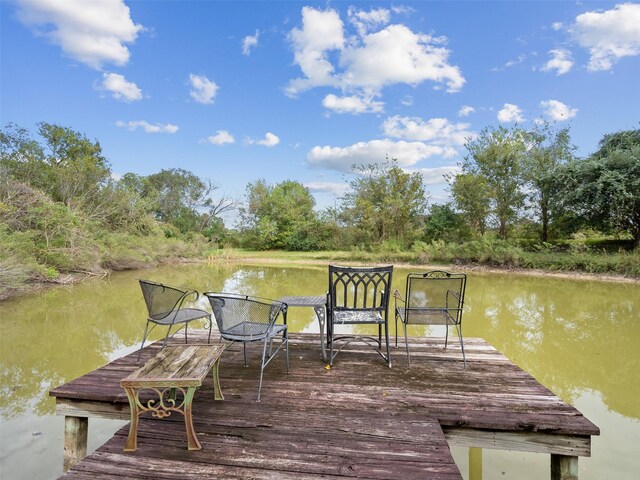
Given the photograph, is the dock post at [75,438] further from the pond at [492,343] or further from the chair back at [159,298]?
the chair back at [159,298]

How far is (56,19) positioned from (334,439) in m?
11.1

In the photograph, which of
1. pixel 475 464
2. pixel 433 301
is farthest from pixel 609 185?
pixel 475 464

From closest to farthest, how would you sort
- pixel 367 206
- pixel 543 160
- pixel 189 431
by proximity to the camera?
pixel 189 431 < pixel 543 160 < pixel 367 206

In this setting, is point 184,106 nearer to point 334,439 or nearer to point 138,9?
point 138,9

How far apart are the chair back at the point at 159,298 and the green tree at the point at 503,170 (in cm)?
1881

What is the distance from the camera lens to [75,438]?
2541mm

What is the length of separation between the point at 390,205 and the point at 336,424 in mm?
19810

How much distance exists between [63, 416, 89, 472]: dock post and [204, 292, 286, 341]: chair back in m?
1.20

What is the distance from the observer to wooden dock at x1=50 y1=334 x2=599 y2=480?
1.75 m

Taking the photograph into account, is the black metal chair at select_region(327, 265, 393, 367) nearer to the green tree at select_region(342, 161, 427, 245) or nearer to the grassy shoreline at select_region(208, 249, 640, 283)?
the grassy shoreline at select_region(208, 249, 640, 283)

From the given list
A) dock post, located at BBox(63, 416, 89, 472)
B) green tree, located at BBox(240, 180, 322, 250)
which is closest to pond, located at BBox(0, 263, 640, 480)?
dock post, located at BBox(63, 416, 89, 472)

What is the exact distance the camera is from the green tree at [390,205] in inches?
836

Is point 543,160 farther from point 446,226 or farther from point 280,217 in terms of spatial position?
point 280,217

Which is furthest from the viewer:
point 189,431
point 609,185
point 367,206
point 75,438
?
point 367,206
